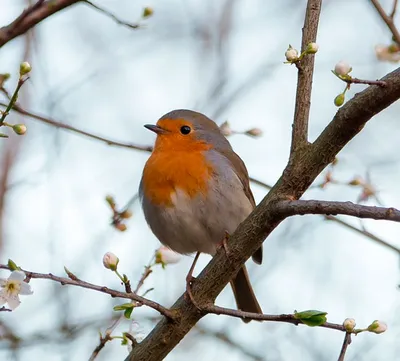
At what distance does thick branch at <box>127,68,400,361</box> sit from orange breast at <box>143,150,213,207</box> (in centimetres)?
136

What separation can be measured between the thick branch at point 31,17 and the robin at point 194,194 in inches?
73.6

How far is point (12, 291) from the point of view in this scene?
107 inches

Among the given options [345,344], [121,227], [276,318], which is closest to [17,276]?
[276,318]

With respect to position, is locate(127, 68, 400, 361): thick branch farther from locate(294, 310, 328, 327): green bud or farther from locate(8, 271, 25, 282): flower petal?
locate(8, 271, 25, 282): flower petal

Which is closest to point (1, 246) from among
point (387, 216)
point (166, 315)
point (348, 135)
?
point (166, 315)

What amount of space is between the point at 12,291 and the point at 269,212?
1023 millimetres

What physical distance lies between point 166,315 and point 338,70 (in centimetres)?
124

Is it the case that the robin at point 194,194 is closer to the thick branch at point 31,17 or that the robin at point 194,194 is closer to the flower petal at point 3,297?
the flower petal at point 3,297

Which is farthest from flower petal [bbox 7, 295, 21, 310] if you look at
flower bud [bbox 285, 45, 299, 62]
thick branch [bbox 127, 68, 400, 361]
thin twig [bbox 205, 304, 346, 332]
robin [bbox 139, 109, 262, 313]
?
robin [bbox 139, 109, 262, 313]

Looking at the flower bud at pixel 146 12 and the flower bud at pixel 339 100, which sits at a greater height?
the flower bud at pixel 146 12

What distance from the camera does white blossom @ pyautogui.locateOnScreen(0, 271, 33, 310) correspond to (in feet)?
8.68

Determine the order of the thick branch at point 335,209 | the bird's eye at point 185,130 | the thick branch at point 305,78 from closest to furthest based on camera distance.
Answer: the thick branch at point 335,209 < the thick branch at point 305,78 < the bird's eye at point 185,130

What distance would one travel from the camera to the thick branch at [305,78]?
9.30 ft

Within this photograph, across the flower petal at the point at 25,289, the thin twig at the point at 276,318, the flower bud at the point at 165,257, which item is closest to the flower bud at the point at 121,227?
the flower bud at the point at 165,257
